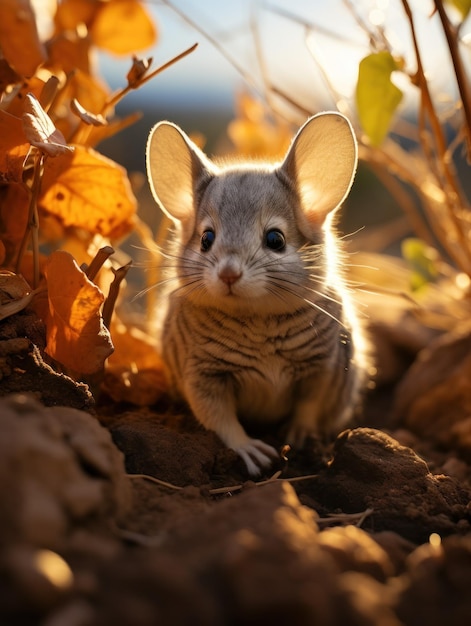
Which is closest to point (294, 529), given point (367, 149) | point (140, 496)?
point (140, 496)

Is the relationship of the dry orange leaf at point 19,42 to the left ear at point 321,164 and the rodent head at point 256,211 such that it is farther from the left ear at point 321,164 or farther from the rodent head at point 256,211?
the left ear at point 321,164

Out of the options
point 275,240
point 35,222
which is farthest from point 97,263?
point 275,240

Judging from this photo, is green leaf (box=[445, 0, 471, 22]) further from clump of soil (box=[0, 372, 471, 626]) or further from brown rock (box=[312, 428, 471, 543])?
clump of soil (box=[0, 372, 471, 626])

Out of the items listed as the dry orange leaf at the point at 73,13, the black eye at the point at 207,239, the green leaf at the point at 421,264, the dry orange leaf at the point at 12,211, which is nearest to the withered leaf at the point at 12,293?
the dry orange leaf at the point at 12,211

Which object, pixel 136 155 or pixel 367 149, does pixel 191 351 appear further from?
pixel 136 155

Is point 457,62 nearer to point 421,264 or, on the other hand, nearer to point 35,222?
point 421,264
